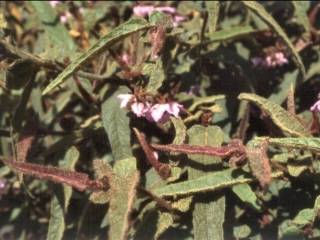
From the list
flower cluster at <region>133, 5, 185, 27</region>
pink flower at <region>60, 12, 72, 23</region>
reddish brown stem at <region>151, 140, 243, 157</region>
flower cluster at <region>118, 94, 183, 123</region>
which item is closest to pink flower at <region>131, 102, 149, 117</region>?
flower cluster at <region>118, 94, 183, 123</region>

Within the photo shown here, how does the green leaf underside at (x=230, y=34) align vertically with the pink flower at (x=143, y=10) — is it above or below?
below

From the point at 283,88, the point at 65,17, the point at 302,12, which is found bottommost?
the point at 283,88

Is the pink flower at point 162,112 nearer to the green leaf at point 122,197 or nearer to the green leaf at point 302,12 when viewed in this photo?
the green leaf at point 122,197

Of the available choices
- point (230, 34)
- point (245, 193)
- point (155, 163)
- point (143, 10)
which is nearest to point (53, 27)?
point (143, 10)


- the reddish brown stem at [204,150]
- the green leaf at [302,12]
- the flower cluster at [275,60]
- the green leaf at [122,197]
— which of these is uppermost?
the green leaf at [302,12]

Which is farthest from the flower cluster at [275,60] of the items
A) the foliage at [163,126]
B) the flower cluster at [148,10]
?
the flower cluster at [148,10]

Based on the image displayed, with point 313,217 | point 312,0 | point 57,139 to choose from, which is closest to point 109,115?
point 57,139

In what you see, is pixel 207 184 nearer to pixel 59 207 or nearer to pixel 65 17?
pixel 59 207

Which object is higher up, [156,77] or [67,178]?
[156,77]
